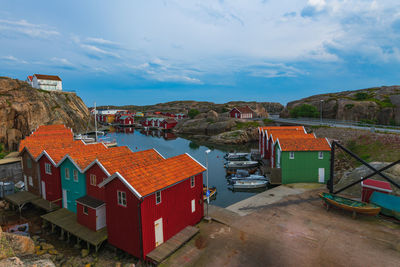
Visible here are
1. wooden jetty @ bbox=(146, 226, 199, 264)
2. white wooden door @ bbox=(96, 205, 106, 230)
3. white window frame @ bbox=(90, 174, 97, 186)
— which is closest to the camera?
wooden jetty @ bbox=(146, 226, 199, 264)

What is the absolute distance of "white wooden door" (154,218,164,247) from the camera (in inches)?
608

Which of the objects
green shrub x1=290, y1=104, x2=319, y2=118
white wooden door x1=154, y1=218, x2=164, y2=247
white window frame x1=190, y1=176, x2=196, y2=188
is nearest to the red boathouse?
white wooden door x1=154, y1=218, x2=164, y2=247

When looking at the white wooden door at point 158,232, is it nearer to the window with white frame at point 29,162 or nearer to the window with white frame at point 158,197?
the window with white frame at point 158,197

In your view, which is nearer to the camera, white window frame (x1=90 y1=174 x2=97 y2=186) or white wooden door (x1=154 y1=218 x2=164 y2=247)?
white wooden door (x1=154 y1=218 x2=164 y2=247)

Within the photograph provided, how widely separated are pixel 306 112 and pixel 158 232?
280 feet

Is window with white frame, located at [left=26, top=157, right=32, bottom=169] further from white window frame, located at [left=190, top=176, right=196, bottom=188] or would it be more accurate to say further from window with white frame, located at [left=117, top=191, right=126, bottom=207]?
white window frame, located at [left=190, top=176, right=196, bottom=188]

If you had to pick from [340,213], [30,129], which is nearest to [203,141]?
[30,129]

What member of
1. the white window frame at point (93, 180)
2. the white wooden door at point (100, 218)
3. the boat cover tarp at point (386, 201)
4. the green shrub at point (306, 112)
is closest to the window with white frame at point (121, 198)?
the white wooden door at point (100, 218)

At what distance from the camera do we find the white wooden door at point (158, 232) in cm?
1543

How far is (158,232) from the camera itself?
15602 mm

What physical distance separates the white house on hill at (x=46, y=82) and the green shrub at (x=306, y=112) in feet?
370

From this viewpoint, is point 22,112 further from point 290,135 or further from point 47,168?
point 290,135

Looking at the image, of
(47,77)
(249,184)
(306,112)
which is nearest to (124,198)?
(249,184)

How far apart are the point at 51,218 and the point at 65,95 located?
335 feet
